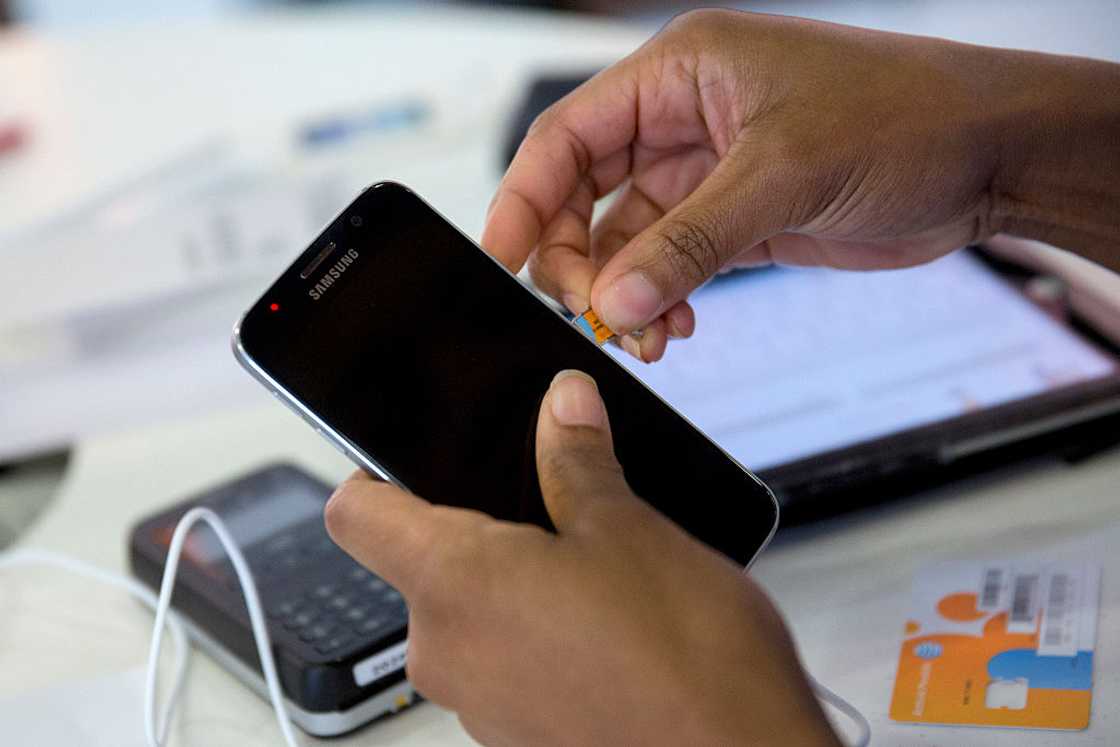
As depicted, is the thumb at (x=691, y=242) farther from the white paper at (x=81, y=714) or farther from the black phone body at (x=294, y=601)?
the white paper at (x=81, y=714)

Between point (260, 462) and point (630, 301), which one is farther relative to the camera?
point (260, 462)

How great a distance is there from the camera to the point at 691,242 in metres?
0.59

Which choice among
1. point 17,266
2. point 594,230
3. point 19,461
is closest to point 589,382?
point 594,230

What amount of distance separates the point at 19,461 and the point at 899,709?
0.64m

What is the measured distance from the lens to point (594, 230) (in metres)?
0.75

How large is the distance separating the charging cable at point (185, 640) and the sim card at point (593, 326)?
180mm

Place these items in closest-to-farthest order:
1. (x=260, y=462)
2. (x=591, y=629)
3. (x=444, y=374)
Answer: (x=591, y=629), (x=444, y=374), (x=260, y=462)

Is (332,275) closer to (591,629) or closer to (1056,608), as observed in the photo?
(591,629)

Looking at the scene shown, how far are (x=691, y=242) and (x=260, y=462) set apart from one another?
384 millimetres

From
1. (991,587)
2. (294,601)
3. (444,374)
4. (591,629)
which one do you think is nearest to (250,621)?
(294,601)

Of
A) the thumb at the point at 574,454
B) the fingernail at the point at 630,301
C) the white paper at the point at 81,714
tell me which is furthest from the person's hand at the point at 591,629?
the white paper at the point at 81,714

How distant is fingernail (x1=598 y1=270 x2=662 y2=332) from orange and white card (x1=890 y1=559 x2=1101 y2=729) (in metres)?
0.21

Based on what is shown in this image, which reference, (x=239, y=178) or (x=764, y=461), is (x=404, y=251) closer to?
(x=764, y=461)

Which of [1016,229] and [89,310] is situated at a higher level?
[1016,229]
